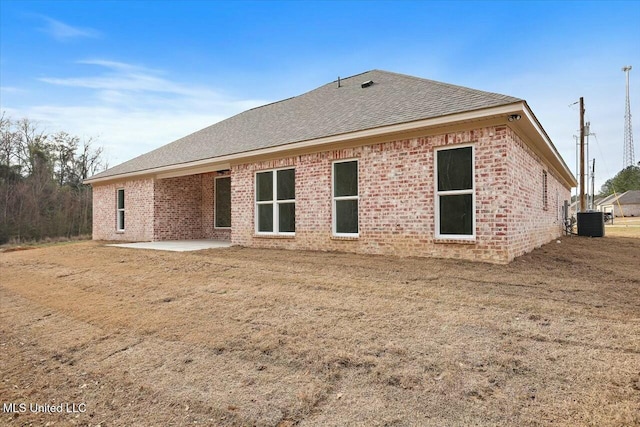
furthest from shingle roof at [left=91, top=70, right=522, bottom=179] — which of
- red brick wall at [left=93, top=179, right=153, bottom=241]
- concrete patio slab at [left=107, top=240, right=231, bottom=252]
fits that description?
concrete patio slab at [left=107, top=240, right=231, bottom=252]

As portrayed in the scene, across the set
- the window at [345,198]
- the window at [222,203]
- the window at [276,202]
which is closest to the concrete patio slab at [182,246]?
the window at [276,202]

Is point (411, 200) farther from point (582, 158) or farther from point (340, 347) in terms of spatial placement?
point (582, 158)

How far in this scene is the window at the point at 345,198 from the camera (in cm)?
905

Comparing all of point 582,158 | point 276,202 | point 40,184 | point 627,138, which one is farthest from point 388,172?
point 627,138

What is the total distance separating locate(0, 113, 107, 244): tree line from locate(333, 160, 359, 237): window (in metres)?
28.1

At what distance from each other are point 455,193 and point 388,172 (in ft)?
5.16

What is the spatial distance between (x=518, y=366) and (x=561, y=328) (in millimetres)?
1148

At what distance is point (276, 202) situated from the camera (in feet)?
35.0

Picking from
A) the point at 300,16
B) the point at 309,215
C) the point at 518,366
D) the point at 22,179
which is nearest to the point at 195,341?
the point at 518,366

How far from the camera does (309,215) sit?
9758 millimetres

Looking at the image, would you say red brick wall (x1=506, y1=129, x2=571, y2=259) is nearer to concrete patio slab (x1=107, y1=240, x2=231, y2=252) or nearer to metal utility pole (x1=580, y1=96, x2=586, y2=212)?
concrete patio slab (x1=107, y1=240, x2=231, y2=252)

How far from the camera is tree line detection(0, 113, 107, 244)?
27.1m

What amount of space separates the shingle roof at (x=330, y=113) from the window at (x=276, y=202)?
3.17ft

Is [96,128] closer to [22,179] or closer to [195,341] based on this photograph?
[22,179]
